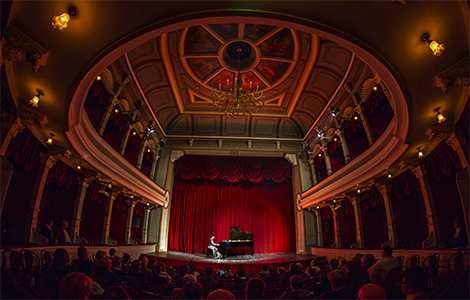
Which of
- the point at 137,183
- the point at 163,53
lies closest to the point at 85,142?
the point at 137,183

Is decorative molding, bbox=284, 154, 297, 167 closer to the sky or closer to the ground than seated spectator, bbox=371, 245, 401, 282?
closer to the sky

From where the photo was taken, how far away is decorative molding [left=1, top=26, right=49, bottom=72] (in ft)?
12.4

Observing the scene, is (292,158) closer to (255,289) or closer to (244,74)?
(244,74)

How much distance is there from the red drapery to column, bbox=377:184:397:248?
648 centimetres

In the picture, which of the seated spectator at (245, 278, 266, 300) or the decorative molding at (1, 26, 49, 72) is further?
the decorative molding at (1, 26, 49, 72)

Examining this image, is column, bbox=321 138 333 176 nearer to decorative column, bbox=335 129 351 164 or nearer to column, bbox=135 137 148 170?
decorative column, bbox=335 129 351 164

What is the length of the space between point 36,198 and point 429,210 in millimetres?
11302

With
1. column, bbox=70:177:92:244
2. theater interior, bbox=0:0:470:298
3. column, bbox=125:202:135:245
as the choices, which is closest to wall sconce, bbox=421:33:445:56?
theater interior, bbox=0:0:470:298

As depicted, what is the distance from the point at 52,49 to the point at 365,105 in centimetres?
982

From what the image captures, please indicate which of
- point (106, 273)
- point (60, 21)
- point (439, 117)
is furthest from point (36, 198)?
point (439, 117)

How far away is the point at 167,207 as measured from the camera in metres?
14.5

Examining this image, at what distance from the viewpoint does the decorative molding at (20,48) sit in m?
3.77

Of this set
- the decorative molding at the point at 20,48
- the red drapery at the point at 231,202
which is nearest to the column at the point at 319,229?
the red drapery at the point at 231,202

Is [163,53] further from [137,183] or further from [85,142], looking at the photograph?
[137,183]
